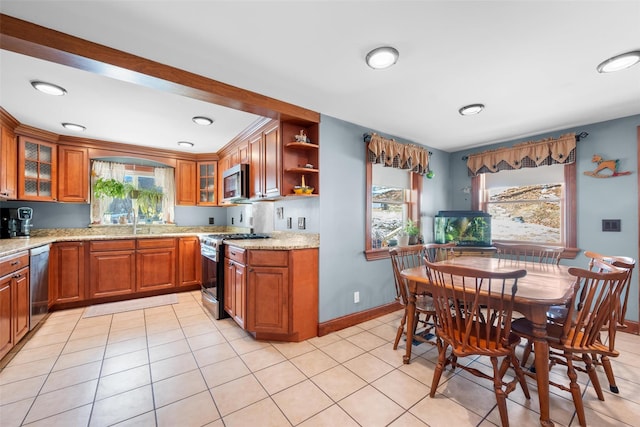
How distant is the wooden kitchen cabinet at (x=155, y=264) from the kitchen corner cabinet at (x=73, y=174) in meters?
1.04

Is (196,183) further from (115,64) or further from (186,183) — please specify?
(115,64)

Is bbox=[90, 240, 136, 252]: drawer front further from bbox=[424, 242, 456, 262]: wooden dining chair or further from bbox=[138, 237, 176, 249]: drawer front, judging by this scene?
bbox=[424, 242, 456, 262]: wooden dining chair

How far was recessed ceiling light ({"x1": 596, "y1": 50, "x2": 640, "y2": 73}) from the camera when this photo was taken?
67.6 inches

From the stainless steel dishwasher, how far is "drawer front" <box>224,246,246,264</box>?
1803 mm

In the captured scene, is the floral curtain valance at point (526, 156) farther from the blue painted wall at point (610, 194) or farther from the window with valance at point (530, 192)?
the blue painted wall at point (610, 194)

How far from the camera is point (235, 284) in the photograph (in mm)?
2742

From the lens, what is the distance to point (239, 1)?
1301 millimetres

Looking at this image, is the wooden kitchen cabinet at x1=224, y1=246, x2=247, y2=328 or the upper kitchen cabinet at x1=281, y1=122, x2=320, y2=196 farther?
the upper kitchen cabinet at x1=281, y1=122, x2=320, y2=196

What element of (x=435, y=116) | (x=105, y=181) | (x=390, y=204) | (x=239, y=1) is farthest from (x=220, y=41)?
(x=105, y=181)

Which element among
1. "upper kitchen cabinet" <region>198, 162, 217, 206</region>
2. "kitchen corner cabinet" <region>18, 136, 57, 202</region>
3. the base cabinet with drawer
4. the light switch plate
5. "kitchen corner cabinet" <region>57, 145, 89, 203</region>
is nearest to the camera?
the base cabinet with drawer

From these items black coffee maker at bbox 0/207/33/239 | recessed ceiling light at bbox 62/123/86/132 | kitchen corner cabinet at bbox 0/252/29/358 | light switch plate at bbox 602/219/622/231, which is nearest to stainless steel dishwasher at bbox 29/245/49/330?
kitchen corner cabinet at bbox 0/252/29/358

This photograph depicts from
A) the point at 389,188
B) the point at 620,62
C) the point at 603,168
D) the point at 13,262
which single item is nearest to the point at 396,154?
the point at 389,188

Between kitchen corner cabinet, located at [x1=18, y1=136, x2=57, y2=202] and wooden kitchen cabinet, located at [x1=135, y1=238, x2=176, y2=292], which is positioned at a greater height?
kitchen corner cabinet, located at [x1=18, y1=136, x2=57, y2=202]

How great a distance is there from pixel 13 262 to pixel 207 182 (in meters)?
2.61
